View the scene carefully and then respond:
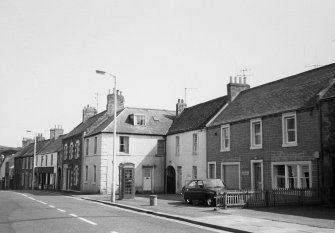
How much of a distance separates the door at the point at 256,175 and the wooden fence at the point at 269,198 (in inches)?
198

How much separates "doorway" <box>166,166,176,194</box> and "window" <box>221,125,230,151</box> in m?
10.6

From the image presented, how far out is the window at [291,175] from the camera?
2358cm

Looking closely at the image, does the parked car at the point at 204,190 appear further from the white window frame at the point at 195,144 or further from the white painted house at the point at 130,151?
the white painted house at the point at 130,151

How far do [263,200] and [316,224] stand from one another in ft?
23.0

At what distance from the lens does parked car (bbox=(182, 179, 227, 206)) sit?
75.9ft

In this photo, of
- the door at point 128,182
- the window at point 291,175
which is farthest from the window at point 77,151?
the window at point 291,175

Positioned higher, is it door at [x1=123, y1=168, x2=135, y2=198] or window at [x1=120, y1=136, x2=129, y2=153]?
window at [x1=120, y1=136, x2=129, y2=153]

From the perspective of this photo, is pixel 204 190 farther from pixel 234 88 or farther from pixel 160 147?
pixel 160 147

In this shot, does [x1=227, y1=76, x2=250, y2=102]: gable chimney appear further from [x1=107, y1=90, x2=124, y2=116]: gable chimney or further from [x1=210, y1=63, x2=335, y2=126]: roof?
A: [x1=107, y1=90, x2=124, y2=116]: gable chimney

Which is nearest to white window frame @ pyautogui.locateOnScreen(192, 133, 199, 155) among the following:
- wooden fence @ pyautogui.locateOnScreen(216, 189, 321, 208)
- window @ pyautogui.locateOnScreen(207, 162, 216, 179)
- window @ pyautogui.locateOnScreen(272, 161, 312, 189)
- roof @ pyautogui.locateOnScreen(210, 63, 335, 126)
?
window @ pyautogui.locateOnScreen(207, 162, 216, 179)

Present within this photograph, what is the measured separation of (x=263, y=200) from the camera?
2155 centimetres

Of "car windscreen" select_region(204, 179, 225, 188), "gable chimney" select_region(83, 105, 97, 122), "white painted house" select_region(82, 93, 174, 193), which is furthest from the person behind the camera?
"gable chimney" select_region(83, 105, 97, 122)

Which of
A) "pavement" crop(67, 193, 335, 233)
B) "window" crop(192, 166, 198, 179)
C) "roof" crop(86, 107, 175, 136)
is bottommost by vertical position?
"pavement" crop(67, 193, 335, 233)

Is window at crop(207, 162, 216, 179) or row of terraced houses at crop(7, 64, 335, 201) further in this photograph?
window at crop(207, 162, 216, 179)
